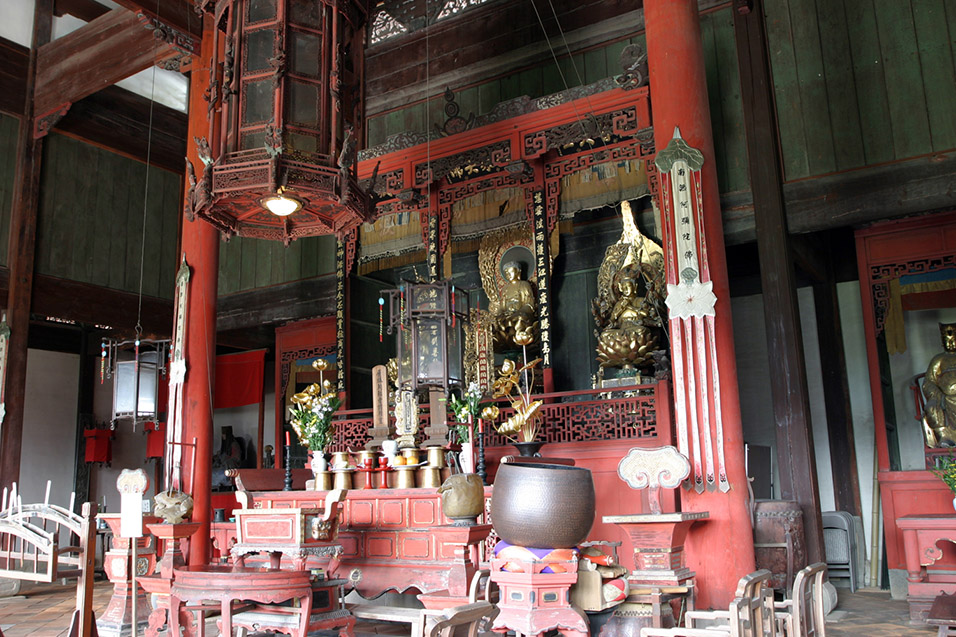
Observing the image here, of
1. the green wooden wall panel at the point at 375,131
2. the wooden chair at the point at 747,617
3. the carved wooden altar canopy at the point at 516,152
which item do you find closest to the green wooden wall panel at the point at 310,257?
the green wooden wall panel at the point at 375,131

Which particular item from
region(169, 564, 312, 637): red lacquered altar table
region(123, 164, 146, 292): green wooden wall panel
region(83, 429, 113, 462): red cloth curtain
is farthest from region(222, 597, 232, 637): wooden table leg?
region(83, 429, 113, 462): red cloth curtain

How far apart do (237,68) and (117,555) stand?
373 centimetres

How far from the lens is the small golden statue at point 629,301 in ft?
26.3

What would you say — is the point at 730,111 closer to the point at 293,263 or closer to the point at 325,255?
the point at 325,255

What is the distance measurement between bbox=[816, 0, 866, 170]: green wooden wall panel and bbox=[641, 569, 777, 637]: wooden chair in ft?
15.8

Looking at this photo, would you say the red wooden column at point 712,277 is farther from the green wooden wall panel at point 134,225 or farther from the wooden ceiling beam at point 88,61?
the green wooden wall panel at point 134,225

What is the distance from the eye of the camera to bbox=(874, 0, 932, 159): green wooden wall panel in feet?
22.2

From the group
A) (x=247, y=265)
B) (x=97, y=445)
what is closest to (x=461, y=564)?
(x=247, y=265)

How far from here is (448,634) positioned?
8.48 ft

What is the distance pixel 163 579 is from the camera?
534 centimetres

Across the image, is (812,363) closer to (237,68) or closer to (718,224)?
(718,224)

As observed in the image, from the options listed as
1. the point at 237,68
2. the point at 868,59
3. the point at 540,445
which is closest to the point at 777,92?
the point at 868,59

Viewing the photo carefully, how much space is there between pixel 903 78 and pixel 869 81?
269mm

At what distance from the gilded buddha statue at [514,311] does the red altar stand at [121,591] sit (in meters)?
4.24
